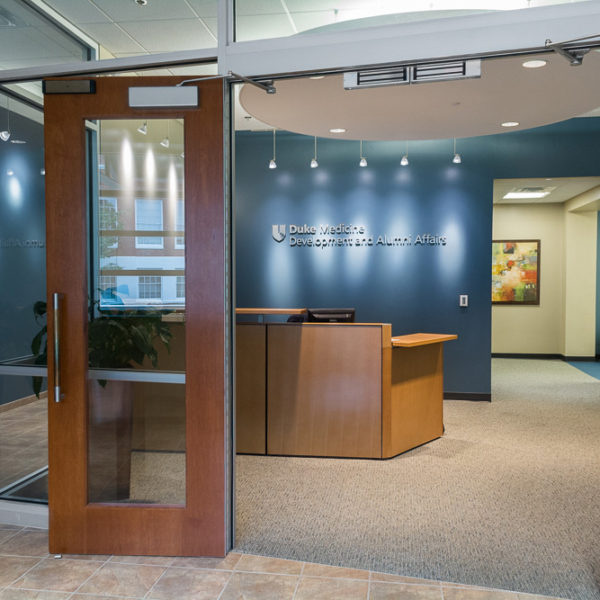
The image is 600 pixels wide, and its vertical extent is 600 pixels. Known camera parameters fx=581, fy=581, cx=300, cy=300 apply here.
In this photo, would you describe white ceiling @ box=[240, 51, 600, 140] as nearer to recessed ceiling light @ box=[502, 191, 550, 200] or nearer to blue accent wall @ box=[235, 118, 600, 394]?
blue accent wall @ box=[235, 118, 600, 394]

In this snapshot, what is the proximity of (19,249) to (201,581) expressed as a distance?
2.33 metres

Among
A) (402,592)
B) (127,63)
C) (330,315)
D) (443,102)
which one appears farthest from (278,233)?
(402,592)

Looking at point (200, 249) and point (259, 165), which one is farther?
point (259, 165)

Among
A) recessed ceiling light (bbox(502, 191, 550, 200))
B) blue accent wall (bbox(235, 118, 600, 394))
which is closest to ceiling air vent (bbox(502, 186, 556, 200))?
recessed ceiling light (bbox(502, 191, 550, 200))

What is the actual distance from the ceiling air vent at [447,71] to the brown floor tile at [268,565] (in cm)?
254

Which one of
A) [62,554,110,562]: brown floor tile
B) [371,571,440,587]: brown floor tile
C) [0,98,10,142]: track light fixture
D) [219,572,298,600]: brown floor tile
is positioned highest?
[0,98,10,142]: track light fixture

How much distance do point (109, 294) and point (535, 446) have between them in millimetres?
3991

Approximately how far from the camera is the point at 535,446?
522cm

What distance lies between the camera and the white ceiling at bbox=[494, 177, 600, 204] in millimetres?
7633

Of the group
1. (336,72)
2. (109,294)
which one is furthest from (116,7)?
(109,294)

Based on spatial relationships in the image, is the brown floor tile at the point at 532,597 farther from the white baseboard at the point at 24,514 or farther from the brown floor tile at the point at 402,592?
the white baseboard at the point at 24,514

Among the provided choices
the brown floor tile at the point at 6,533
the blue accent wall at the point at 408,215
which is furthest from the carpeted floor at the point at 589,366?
the brown floor tile at the point at 6,533

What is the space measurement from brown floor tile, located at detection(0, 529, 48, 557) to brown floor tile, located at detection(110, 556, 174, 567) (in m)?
0.43

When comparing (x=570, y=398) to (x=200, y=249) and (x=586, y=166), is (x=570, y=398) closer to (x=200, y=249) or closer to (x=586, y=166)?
(x=586, y=166)
